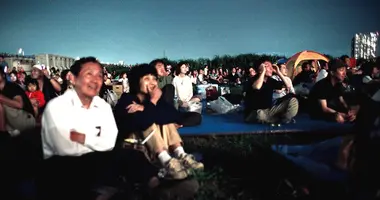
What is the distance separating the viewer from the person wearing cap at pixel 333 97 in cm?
589

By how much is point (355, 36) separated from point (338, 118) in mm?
29025

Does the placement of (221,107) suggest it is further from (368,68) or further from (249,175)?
(249,175)

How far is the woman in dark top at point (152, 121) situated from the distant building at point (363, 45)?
29250 millimetres

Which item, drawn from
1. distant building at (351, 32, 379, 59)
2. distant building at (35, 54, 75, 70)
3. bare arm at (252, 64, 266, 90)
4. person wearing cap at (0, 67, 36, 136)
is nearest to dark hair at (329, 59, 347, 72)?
bare arm at (252, 64, 266, 90)

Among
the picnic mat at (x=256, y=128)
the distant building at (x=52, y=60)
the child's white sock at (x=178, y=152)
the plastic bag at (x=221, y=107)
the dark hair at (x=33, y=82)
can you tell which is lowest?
the picnic mat at (x=256, y=128)

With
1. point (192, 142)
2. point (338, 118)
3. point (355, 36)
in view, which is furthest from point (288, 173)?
point (355, 36)

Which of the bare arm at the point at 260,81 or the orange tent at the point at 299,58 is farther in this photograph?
the orange tent at the point at 299,58

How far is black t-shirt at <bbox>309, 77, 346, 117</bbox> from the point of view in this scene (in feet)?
19.5

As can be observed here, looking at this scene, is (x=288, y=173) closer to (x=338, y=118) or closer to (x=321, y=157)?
(x=321, y=157)

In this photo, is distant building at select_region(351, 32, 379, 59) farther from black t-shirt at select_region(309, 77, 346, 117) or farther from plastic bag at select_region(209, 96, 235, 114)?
black t-shirt at select_region(309, 77, 346, 117)

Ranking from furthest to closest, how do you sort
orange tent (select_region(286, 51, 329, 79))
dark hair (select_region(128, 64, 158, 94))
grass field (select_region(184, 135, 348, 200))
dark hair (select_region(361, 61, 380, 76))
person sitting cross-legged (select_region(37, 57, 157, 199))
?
orange tent (select_region(286, 51, 329, 79)), dark hair (select_region(361, 61, 380, 76)), dark hair (select_region(128, 64, 158, 94)), grass field (select_region(184, 135, 348, 200)), person sitting cross-legged (select_region(37, 57, 157, 199))

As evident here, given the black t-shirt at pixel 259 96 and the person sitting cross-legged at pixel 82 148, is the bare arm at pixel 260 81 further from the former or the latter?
the person sitting cross-legged at pixel 82 148

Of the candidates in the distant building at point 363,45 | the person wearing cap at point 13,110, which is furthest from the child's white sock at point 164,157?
the distant building at point 363,45

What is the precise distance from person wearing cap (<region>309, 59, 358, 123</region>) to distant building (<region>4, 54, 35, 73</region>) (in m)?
17.3
